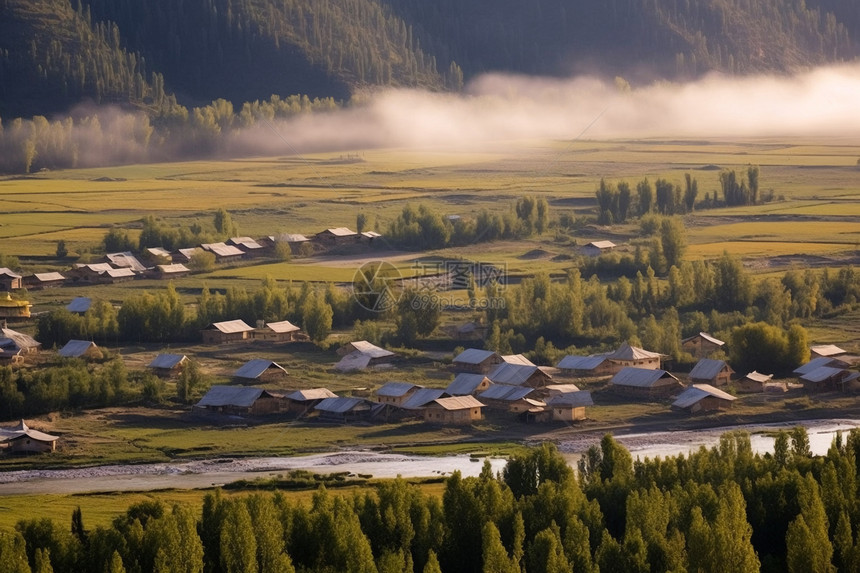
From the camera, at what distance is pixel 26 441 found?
45969mm

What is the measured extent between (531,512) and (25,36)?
11789cm

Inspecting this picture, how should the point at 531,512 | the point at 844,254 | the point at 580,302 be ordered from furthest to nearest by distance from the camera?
the point at 844,254 < the point at 580,302 < the point at 531,512

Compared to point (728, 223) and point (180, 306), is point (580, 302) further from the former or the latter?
point (728, 223)

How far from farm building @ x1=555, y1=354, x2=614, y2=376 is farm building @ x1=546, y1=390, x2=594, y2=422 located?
5458mm

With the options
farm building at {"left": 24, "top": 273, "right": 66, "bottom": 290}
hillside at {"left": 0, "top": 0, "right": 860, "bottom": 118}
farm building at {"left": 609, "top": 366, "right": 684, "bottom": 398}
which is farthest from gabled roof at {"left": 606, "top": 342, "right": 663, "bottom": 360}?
hillside at {"left": 0, "top": 0, "right": 860, "bottom": 118}

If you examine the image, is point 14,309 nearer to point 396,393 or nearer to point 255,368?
point 255,368

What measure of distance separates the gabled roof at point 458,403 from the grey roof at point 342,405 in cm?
223

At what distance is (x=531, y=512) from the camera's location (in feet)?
112

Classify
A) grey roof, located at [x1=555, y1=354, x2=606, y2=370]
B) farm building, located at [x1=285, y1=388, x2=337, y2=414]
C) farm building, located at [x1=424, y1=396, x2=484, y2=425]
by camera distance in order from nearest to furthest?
farm building, located at [x1=424, y1=396, x2=484, y2=425], farm building, located at [x1=285, y1=388, x2=337, y2=414], grey roof, located at [x1=555, y1=354, x2=606, y2=370]

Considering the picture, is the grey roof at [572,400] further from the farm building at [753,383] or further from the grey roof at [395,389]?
the farm building at [753,383]

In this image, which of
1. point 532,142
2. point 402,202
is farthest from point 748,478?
point 532,142

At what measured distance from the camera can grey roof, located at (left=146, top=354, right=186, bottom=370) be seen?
55.2 meters

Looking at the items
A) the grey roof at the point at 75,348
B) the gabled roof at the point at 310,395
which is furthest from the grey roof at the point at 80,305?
the gabled roof at the point at 310,395

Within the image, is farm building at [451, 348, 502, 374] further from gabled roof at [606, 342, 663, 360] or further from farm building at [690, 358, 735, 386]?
farm building at [690, 358, 735, 386]
